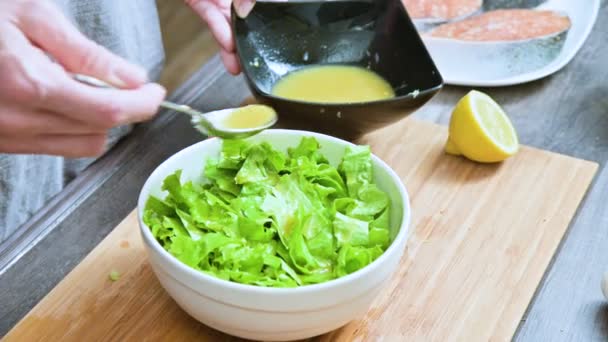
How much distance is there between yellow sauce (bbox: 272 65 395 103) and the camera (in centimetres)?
126

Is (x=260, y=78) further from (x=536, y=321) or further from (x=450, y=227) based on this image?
(x=536, y=321)

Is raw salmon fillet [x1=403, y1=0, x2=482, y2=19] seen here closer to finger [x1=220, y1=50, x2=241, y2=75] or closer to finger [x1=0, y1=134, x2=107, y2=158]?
finger [x1=220, y1=50, x2=241, y2=75]

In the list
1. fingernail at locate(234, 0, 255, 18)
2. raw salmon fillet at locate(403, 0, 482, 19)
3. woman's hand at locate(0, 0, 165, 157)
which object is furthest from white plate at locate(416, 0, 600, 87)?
woman's hand at locate(0, 0, 165, 157)

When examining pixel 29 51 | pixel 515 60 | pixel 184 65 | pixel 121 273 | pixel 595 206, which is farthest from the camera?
pixel 184 65

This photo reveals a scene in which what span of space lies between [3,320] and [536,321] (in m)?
0.66

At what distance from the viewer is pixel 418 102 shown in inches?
45.3

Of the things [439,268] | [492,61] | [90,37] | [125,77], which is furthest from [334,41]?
[125,77]

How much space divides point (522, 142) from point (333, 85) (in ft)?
1.08

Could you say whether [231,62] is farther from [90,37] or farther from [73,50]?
[73,50]

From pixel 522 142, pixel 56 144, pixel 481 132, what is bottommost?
pixel 522 142

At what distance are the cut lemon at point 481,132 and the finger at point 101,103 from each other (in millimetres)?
547

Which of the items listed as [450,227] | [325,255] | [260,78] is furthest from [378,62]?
[325,255]

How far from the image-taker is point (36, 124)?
30.8 inches

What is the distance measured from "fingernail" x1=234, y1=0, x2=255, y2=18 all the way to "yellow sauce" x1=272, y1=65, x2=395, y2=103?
13cm
